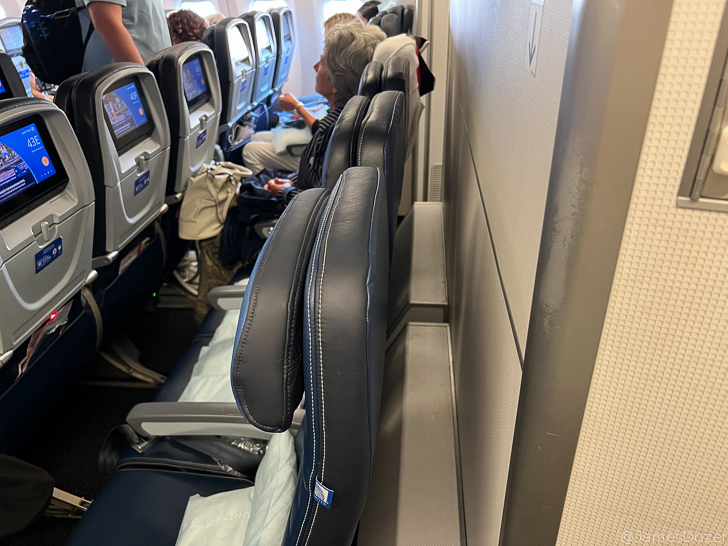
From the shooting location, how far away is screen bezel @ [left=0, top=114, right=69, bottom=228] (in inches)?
51.1

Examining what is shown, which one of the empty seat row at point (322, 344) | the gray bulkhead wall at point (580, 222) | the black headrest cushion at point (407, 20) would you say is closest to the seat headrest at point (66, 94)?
the empty seat row at point (322, 344)

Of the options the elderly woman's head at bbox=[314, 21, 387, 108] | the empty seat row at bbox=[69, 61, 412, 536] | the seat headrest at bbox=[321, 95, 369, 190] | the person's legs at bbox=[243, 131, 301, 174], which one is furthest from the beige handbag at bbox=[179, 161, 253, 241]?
the empty seat row at bbox=[69, 61, 412, 536]

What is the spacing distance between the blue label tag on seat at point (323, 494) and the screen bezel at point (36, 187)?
1159 millimetres

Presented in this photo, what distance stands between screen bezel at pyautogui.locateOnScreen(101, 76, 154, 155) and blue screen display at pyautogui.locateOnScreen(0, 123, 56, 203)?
0.33 m

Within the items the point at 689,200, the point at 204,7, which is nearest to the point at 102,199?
the point at 689,200

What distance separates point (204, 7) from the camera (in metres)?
6.92

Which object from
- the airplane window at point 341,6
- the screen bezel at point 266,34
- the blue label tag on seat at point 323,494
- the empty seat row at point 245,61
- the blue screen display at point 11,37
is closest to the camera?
the blue label tag on seat at point 323,494

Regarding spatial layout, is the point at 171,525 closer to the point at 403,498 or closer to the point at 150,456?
the point at 150,456

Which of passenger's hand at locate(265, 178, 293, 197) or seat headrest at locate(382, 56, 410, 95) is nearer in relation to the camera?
seat headrest at locate(382, 56, 410, 95)

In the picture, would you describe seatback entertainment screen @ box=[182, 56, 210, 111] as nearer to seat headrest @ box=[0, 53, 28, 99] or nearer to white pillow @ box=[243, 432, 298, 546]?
seat headrest @ box=[0, 53, 28, 99]

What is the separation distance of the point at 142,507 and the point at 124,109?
140cm

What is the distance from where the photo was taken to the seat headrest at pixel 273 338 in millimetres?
578

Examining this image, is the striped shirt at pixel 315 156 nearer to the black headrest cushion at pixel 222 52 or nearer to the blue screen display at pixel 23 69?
the black headrest cushion at pixel 222 52

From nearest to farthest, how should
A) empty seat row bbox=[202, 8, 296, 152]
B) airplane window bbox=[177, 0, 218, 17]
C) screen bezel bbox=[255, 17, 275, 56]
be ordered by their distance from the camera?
empty seat row bbox=[202, 8, 296, 152] → screen bezel bbox=[255, 17, 275, 56] → airplane window bbox=[177, 0, 218, 17]
